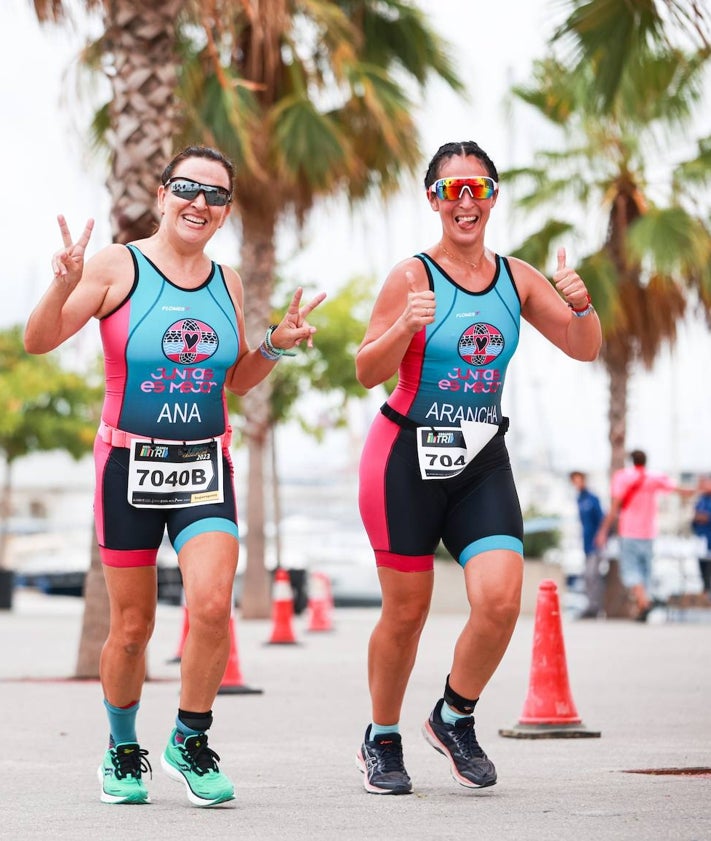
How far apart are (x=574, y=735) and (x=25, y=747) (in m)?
2.75

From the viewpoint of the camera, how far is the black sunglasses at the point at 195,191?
591cm

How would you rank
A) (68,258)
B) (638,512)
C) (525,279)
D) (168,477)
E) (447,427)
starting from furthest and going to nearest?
(638,512), (525,279), (447,427), (168,477), (68,258)

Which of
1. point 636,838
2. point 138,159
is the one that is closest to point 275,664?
point 138,159

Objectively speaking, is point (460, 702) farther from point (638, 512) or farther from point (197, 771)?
point (638, 512)

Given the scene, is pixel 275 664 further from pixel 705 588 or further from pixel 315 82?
pixel 705 588

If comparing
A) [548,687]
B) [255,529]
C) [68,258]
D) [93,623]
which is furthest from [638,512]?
[68,258]

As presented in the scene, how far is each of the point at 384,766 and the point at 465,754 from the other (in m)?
0.32

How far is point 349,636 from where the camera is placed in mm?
20156

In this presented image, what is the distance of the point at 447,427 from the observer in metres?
5.93

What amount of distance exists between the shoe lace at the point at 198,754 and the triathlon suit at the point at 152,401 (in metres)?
0.65

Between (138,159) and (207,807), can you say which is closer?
(207,807)

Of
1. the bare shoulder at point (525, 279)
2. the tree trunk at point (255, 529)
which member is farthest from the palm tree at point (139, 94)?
the tree trunk at point (255, 529)

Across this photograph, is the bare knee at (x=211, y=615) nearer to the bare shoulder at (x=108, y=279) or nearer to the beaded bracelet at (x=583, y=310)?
the bare shoulder at (x=108, y=279)

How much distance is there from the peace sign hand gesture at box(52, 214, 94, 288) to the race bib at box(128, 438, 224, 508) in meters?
0.62
